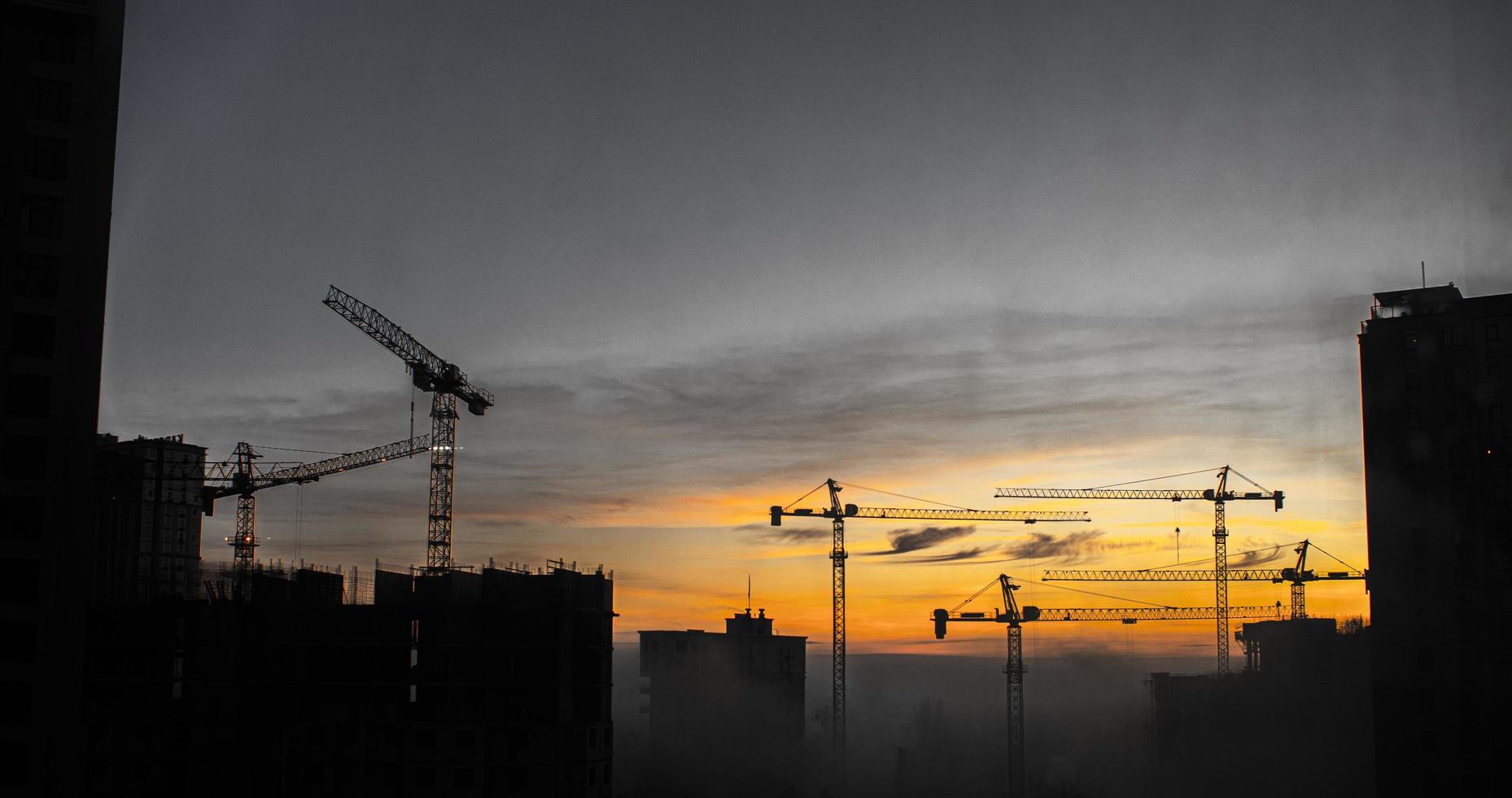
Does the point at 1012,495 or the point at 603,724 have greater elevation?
the point at 1012,495

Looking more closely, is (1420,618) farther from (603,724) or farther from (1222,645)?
(1222,645)

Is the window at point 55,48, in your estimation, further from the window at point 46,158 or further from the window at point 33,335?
the window at point 33,335

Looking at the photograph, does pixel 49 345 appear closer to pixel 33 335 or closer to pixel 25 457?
pixel 33 335

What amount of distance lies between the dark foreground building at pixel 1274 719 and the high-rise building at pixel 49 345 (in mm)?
113322

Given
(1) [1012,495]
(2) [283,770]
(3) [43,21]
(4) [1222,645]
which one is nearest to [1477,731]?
(2) [283,770]

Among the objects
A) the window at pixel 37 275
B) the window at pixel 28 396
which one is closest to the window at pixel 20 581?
the window at pixel 28 396

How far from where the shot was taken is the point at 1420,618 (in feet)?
222

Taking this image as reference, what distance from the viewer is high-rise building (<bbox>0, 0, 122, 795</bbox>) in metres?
36.1

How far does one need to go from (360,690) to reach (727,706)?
3773 inches

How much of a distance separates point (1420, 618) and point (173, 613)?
220 feet

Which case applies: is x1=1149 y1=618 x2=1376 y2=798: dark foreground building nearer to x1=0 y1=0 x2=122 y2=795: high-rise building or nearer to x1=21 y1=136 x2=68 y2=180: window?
x1=0 y1=0 x2=122 y2=795: high-rise building

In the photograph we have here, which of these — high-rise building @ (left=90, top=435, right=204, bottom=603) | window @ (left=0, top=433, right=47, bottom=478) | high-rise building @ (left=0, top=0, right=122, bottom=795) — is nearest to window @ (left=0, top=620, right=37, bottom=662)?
high-rise building @ (left=0, top=0, right=122, bottom=795)

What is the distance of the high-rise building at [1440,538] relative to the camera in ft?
215

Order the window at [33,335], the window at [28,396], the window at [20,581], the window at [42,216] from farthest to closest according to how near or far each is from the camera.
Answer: the window at [42,216], the window at [33,335], the window at [28,396], the window at [20,581]
